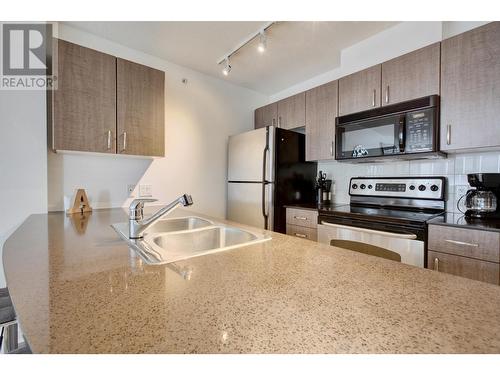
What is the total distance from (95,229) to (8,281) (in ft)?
2.28

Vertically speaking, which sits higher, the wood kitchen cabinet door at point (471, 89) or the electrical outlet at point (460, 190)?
the wood kitchen cabinet door at point (471, 89)

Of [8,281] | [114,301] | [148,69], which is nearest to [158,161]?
[148,69]

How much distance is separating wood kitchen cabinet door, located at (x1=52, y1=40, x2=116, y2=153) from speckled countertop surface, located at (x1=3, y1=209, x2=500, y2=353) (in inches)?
43.1

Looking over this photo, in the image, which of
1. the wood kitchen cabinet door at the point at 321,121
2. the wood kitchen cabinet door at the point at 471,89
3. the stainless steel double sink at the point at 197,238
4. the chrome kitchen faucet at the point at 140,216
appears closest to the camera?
the chrome kitchen faucet at the point at 140,216

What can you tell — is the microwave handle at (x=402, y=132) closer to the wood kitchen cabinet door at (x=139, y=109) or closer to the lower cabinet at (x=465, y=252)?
the lower cabinet at (x=465, y=252)

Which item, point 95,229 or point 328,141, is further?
point 328,141

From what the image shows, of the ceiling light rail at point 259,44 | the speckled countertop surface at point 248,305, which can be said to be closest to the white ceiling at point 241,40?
the ceiling light rail at point 259,44

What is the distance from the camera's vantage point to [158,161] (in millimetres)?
2400

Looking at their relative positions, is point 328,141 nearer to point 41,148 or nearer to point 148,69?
point 148,69

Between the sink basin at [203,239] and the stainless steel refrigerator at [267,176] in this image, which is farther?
the stainless steel refrigerator at [267,176]

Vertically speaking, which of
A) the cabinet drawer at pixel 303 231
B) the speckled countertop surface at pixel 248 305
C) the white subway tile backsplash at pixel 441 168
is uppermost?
the white subway tile backsplash at pixel 441 168

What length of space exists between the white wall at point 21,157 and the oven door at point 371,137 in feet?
7.96

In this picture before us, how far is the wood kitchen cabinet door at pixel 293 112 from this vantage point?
2.59m

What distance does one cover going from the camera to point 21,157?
63.4 inches
